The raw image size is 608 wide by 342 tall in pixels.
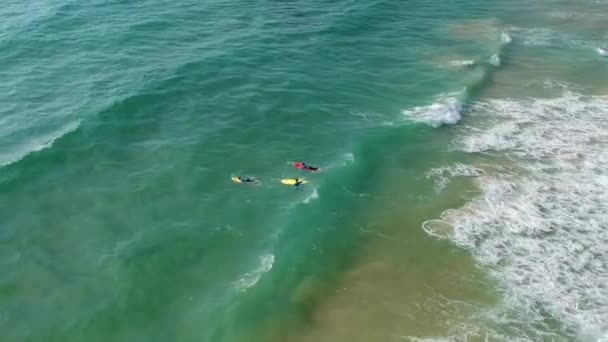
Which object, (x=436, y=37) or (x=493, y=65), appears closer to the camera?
(x=493, y=65)

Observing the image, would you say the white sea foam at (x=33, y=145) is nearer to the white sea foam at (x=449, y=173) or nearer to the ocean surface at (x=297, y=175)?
the ocean surface at (x=297, y=175)

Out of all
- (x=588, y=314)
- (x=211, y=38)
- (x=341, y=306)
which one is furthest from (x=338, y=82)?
(x=588, y=314)

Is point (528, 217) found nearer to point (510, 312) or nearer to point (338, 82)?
point (510, 312)

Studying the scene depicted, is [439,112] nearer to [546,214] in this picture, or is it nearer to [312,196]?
[546,214]

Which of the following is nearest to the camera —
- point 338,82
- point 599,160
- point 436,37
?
point 599,160

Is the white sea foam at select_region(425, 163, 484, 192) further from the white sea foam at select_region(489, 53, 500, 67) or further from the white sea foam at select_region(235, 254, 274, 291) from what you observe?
the white sea foam at select_region(489, 53, 500, 67)

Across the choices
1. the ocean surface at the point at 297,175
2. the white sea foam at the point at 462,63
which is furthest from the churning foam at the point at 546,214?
the white sea foam at the point at 462,63
